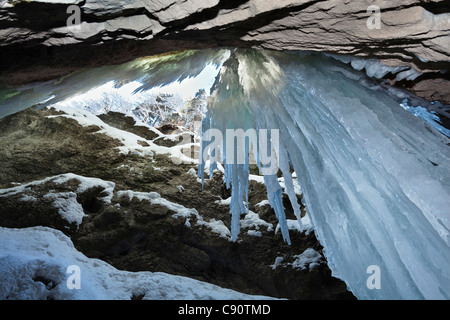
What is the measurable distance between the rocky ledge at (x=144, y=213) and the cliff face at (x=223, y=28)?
9.38 ft

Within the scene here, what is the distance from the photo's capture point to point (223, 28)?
179 cm

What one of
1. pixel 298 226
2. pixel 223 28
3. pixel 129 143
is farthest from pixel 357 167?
pixel 129 143

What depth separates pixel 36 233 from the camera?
372cm

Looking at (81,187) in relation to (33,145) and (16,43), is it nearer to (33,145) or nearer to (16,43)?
(33,145)

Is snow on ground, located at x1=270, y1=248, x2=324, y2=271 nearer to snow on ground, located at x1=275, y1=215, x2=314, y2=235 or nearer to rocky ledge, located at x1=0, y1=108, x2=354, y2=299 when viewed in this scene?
rocky ledge, located at x1=0, y1=108, x2=354, y2=299

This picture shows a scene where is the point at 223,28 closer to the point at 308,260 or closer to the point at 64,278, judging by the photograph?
the point at 64,278

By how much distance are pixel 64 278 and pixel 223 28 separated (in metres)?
2.72

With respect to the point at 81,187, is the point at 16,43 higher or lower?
higher

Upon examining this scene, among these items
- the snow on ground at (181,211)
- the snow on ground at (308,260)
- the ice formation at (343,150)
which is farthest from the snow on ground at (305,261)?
the ice formation at (343,150)

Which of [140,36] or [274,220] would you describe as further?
[274,220]

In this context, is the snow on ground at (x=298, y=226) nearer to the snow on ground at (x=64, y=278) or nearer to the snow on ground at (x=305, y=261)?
the snow on ground at (x=305, y=261)

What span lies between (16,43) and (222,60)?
1930 millimetres

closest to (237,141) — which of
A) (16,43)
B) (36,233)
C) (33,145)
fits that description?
(16,43)

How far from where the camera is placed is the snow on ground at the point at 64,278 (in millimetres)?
2408
